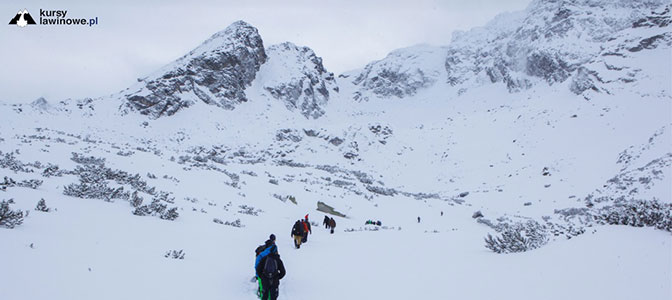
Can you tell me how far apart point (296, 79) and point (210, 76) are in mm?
19991

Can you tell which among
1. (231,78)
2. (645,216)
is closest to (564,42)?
(231,78)

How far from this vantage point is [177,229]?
9500 mm

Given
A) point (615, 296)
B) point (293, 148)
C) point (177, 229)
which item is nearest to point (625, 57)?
point (293, 148)

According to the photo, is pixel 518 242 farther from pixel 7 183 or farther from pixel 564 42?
pixel 564 42

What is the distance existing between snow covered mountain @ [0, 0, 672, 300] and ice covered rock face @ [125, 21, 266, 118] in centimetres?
36

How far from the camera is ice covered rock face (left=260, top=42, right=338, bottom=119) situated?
2800 inches

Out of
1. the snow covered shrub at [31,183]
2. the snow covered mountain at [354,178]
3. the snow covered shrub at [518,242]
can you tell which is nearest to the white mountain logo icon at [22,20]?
the snow covered mountain at [354,178]

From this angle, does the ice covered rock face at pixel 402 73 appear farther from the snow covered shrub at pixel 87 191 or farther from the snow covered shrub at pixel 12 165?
the snow covered shrub at pixel 87 191

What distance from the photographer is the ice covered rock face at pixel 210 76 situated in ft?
178

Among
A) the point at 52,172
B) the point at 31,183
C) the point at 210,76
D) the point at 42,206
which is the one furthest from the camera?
the point at 210,76

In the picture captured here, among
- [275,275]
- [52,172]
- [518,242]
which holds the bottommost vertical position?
[518,242]

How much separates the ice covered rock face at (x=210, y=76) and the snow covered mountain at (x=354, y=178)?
0.36 m

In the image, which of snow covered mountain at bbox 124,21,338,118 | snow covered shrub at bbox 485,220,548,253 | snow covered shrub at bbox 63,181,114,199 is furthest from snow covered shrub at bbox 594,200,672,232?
snow covered mountain at bbox 124,21,338,118

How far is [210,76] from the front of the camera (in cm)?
6238
